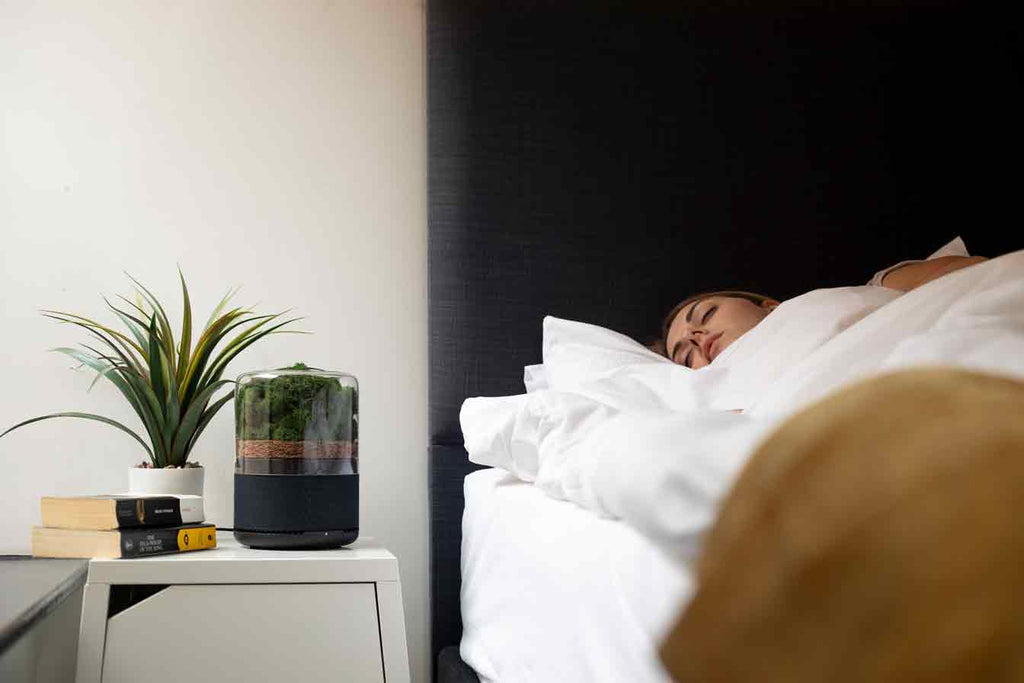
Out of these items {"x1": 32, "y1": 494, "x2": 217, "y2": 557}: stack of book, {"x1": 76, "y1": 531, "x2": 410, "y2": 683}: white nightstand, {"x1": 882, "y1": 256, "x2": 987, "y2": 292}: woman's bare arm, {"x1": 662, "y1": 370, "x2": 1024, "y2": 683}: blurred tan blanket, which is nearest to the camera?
{"x1": 662, "y1": 370, "x2": 1024, "y2": 683}: blurred tan blanket

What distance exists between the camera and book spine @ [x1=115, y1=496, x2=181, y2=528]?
1444 mm

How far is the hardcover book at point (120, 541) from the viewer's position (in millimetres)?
1431

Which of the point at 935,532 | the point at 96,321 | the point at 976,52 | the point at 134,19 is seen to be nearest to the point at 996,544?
the point at 935,532

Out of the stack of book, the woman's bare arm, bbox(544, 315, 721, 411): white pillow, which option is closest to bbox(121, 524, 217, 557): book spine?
the stack of book

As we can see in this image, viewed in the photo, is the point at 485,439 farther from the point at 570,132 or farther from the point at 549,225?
the point at 570,132

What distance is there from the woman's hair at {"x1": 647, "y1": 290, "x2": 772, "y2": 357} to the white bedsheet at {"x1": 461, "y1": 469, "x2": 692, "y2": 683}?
0.45 meters

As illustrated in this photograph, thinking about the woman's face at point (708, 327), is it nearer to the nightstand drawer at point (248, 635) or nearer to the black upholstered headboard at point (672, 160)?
the black upholstered headboard at point (672, 160)

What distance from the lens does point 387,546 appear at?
6.73ft

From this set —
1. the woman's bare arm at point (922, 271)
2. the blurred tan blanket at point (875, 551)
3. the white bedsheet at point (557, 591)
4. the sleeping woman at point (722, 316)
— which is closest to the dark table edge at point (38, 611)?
the white bedsheet at point (557, 591)

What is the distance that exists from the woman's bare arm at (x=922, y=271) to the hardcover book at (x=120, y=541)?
125 centimetres

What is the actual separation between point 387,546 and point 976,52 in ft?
5.70

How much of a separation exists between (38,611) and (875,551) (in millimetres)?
1081

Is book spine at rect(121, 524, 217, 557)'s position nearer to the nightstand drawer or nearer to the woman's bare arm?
the nightstand drawer

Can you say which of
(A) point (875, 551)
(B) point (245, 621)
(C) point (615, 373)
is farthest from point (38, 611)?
(A) point (875, 551)
